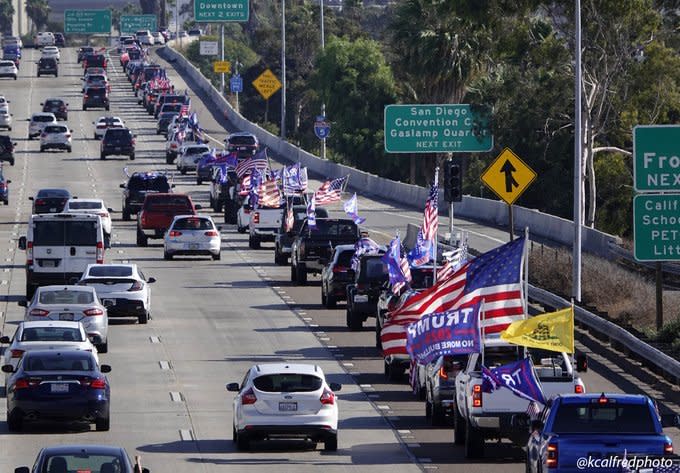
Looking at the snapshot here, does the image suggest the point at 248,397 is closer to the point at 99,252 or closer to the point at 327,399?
the point at 327,399

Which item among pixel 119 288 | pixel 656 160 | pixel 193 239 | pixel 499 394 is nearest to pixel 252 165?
pixel 193 239

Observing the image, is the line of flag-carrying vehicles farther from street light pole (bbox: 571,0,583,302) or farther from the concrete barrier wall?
the concrete barrier wall

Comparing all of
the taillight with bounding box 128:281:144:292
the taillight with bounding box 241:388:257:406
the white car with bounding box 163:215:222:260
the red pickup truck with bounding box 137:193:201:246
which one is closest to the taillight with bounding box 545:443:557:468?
the taillight with bounding box 241:388:257:406

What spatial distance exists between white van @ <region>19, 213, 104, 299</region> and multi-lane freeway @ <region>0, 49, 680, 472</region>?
108 centimetres

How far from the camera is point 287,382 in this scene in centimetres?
2556

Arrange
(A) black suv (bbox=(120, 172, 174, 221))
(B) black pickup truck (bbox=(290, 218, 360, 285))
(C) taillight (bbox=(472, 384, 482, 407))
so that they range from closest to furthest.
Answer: (C) taillight (bbox=(472, 384, 482, 407)), (B) black pickup truck (bbox=(290, 218, 360, 285)), (A) black suv (bbox=(120, 172, 174, 221))

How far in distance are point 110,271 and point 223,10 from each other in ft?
278

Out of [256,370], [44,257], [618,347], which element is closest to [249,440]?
[256,370]

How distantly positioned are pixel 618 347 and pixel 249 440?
12.8m

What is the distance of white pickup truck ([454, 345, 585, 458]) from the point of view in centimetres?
2389

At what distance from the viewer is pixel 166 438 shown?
27.3 meters

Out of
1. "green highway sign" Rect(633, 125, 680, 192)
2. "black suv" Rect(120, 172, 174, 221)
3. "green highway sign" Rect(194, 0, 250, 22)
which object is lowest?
"black suv" Rect(120, 172, 174, 221)

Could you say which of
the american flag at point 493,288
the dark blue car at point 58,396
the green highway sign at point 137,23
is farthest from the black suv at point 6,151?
the green highway sign at point 137,23

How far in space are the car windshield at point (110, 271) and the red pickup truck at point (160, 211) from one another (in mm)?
18432
